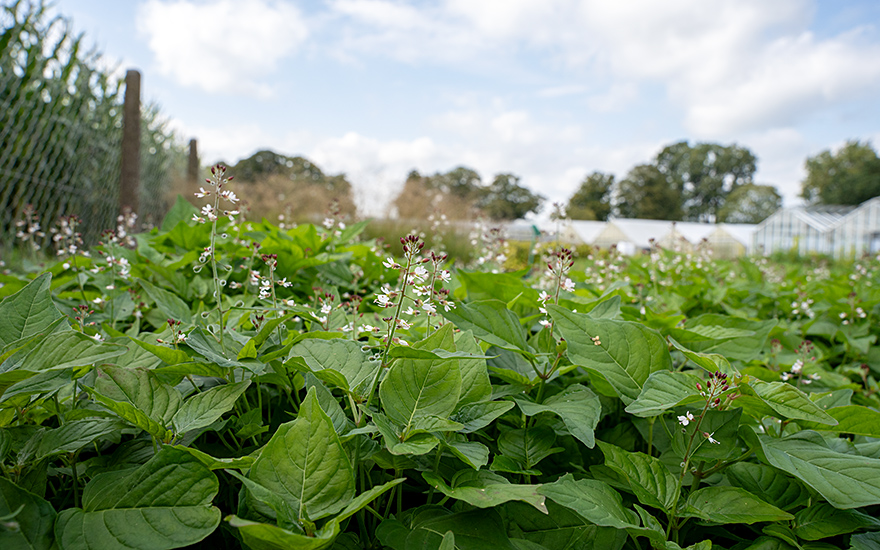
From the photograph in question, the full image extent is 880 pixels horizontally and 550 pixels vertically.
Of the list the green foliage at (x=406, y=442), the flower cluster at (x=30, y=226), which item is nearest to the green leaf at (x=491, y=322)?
the green foliage at (x=406, y=442)

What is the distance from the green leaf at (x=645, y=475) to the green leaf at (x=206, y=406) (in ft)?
2.45

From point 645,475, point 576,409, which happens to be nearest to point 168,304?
point 576,409

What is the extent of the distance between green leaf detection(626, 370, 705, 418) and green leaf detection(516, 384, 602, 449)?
0.08 meters

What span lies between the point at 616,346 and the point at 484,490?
→ 521mm

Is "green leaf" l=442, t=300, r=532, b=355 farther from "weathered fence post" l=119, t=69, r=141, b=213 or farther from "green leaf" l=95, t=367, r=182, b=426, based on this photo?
"weathered fence post" l=119, t=69, r=141, b=213

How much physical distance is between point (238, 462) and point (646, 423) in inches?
38.8

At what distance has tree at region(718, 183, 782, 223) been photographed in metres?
59.5

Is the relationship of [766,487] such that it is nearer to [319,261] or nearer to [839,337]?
[319,261]

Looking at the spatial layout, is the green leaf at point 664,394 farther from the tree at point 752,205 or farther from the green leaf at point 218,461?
the tree at point 752,205

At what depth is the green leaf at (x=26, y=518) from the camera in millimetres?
705

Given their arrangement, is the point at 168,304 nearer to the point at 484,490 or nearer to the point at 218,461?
the point at 218,461

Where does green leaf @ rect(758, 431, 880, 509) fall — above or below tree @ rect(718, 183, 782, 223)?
below

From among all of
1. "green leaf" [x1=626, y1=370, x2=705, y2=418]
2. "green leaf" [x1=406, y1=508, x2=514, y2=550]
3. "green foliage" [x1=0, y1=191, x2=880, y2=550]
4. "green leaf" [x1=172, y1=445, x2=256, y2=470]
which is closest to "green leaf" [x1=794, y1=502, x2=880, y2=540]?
"green foliage" [x1=0, y1=191, x2=880, y2=550]

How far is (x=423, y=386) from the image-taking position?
983 millimetres
